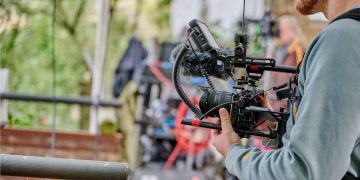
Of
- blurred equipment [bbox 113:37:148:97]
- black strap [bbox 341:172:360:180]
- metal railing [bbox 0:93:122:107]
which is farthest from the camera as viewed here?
blurred equipment [bbox 113:37:148:97]

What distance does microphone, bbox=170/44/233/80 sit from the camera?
1.59 metres

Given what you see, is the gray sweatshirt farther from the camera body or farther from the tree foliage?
the tree foliage

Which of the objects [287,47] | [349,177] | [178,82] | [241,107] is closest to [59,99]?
[287,47]

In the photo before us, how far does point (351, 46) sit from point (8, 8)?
2128mm

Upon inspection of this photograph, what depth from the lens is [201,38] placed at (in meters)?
1.55

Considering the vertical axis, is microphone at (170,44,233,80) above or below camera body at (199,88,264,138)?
above

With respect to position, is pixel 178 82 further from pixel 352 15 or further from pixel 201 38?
pixel 352 15

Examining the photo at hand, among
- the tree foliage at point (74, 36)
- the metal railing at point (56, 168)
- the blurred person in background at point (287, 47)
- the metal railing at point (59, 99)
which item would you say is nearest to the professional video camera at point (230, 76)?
the metal railing at point (56, 168)

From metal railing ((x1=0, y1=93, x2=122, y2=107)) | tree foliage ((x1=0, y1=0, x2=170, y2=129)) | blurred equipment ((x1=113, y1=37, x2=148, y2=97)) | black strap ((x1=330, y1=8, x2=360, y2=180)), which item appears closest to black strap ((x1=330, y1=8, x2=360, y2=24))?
black strap ((x1=330, y1=8, x2=360, y2=180))

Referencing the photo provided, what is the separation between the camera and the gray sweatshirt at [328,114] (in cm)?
116

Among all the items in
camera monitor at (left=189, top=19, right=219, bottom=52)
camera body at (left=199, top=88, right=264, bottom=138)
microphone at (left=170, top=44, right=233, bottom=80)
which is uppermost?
camera monitor at (left=189, top=19, right=219, bottom=52)

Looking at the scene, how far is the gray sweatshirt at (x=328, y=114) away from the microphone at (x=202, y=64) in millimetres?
397

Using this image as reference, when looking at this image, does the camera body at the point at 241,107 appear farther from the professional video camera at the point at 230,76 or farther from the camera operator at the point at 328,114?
the camera operator at the point at 328,114

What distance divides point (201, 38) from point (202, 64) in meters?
0.10
